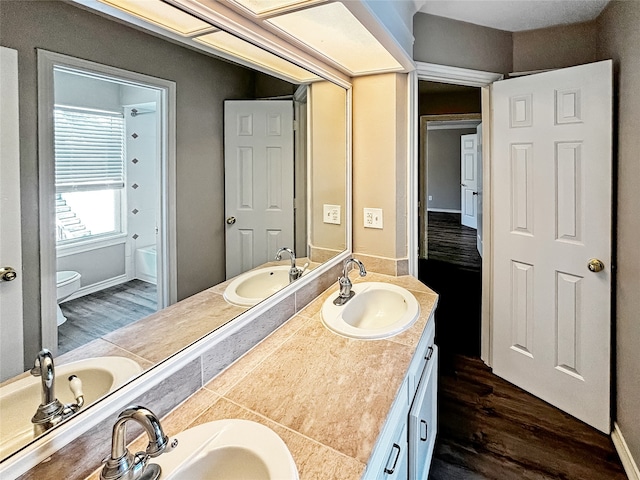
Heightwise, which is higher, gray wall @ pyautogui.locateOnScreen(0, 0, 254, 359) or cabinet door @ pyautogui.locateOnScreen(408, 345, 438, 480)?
gray wall @ pyautogui.locateOnScreen(0, 0, 254, 359)

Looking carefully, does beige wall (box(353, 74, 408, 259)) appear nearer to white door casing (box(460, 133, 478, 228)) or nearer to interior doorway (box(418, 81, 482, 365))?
interior doorway (box(418, 81, 482, 365))

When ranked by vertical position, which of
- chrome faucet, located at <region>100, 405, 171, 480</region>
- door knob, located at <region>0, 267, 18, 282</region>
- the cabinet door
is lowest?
the cabinet door

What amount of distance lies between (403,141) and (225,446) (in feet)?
5.79

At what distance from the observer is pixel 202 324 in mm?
1082

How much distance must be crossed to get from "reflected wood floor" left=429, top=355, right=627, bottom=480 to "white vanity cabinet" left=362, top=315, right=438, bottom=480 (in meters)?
0.18

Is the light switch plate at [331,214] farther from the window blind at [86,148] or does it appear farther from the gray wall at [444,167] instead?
the gray wall at [444,167]

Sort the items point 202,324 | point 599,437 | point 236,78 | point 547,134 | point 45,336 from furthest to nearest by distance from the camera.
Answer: point 547,134, point 599,437, point 236,78, point 202,324, point 45,336

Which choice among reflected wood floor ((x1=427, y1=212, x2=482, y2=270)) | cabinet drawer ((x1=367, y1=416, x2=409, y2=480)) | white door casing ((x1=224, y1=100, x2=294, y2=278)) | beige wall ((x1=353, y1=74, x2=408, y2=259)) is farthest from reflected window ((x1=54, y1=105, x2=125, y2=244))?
reflected wood floor ((x1=427, y1=212, x2=482, y2=270))

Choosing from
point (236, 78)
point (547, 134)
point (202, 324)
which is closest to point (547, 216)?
point (547, 134)

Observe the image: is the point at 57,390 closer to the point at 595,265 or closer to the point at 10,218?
the point at 10,218

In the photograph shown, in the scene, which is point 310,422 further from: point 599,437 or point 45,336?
point 599,437

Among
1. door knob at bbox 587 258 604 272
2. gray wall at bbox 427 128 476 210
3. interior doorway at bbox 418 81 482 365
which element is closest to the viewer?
door knob at bbox 587 258 604 272

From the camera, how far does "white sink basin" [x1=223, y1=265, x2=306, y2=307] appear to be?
126 cm

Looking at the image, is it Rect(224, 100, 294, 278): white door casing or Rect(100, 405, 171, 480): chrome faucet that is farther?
Rect(224, 100, 294, 278): white door casing
